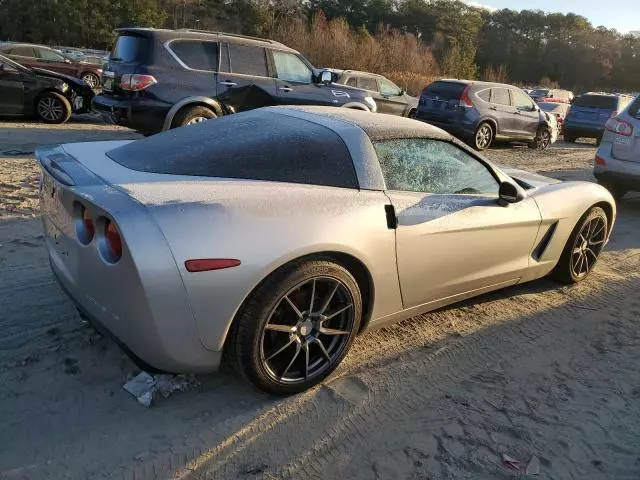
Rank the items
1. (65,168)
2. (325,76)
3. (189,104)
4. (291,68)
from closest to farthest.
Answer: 1. (65,168)
2. (189,104)
3. (291,68)
4. (325,76)

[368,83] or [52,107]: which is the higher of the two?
[368,83]

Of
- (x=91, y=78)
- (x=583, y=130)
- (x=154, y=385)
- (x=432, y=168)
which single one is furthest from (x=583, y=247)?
(x=91, y=78)

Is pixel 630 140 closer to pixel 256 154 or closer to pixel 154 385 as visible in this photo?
pixel 256 154

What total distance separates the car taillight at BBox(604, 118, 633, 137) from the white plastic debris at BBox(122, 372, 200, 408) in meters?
6.53

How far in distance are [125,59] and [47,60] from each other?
11396 millimetres

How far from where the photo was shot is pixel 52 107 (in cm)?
1120

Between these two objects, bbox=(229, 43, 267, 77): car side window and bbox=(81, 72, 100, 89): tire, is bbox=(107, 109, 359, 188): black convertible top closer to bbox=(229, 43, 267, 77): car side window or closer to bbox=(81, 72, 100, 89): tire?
bbox=(229, 43, 267, 77): car side window

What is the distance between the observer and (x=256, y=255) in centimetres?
251

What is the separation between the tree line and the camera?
109 ft

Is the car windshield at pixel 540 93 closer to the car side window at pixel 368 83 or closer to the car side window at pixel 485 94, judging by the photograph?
the car side window at pixel 485 94

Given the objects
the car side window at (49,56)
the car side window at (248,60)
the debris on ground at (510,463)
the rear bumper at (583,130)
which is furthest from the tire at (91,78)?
the debris on ground at (510,463)

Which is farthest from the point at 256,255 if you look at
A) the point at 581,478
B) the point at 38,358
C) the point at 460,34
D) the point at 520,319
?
the point at 460,34

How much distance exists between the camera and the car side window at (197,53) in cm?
859

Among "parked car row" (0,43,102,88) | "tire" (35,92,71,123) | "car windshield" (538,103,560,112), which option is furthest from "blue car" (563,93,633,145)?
"parked car row" (0,43,102,88)
